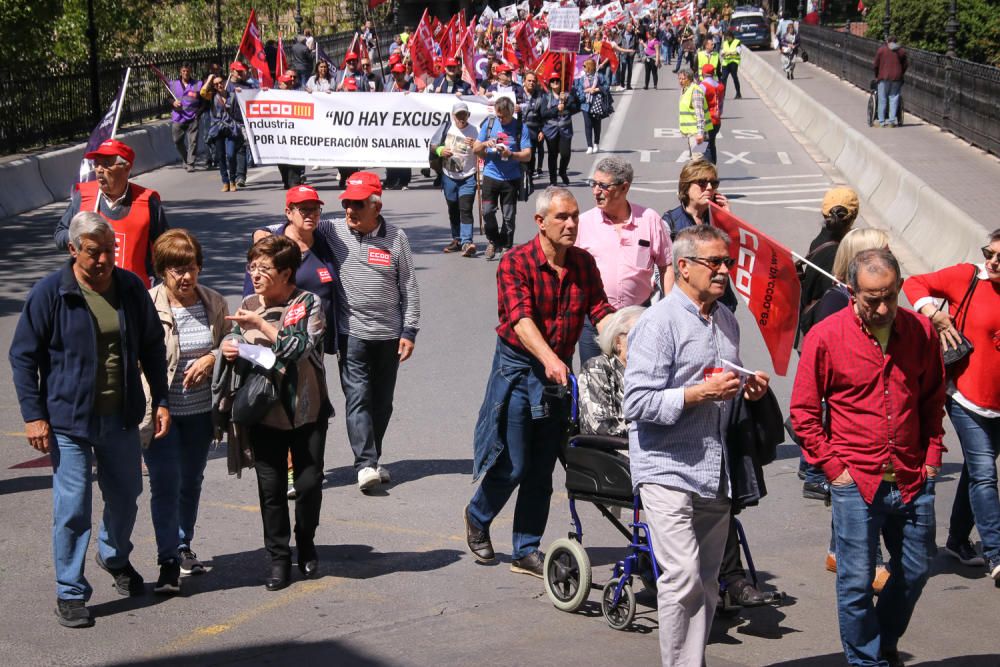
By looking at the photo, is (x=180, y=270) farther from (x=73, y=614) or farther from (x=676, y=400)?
(x=676, y=400)

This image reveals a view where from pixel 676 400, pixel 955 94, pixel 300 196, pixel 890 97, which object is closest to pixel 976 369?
pixel 676 400

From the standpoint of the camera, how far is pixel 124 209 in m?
7.79

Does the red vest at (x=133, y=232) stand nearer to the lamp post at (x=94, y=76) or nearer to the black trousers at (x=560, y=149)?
the black trousers at (x=560, y=149)

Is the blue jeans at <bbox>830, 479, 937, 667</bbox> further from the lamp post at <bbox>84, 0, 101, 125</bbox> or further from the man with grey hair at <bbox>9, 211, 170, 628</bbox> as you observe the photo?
the lamp post at <bbox>84, 0, 101, 125</bbox>

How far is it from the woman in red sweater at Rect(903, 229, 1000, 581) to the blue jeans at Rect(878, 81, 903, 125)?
2219cm

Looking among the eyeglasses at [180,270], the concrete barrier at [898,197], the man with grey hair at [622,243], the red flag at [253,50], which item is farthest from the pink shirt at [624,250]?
the red flag at [253,50]

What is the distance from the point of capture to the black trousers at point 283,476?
21.4 ft

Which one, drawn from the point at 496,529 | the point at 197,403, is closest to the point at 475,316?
the point at 496,529

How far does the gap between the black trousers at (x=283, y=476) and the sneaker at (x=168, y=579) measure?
44 centimetres

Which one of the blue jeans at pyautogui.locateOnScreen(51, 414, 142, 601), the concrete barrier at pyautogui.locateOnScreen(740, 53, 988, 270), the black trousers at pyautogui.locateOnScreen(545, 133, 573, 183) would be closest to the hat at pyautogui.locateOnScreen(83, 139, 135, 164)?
the blue jeans at pyautogui.locateOnScreen(51, 414, 142, 601)

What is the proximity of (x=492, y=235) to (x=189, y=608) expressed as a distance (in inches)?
405

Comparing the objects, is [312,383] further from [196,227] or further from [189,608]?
[196,227]

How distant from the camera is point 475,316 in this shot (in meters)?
13.4

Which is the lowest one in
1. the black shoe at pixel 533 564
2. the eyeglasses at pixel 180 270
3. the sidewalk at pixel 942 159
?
the sidewalk at pixel 942 159
